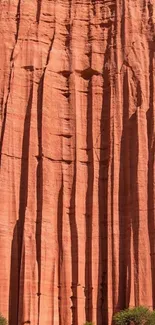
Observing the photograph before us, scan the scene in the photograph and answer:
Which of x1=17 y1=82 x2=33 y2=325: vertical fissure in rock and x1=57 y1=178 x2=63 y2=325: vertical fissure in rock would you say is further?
x1=57 y1=178 x2=63 y2=325: vertical fissure in rock

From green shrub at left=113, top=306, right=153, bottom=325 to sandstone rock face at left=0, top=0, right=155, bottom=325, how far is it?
4.13ft

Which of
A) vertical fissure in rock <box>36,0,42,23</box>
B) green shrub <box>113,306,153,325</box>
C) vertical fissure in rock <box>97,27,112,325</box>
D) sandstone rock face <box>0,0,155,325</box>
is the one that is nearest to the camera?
green shrub <box>113,306,153,325</box>

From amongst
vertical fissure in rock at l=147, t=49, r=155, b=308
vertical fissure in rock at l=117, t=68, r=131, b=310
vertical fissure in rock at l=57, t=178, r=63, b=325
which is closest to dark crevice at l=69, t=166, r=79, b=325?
vertical fissure in rock at l=57, t=178, r=63, b=325

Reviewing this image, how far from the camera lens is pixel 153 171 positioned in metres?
23.8

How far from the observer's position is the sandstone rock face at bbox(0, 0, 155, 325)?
22.9 metres

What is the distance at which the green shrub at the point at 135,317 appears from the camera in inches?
814

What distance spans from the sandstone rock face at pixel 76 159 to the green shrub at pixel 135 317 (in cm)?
126

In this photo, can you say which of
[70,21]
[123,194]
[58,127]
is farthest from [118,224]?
[70,21]

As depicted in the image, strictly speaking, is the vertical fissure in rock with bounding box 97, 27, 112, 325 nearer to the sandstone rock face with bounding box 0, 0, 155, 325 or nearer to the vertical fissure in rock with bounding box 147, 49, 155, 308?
the sandstone rock face with bounding box 0, 0, 155, 325

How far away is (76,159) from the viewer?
24.8 m

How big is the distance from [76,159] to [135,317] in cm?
641

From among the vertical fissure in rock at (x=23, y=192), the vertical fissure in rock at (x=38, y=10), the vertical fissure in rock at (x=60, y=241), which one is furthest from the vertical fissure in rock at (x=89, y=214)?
the vertical fissure in rock at (x=38, y=10)

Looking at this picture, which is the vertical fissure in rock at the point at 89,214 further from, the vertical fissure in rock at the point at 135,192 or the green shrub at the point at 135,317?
the green shrub at the point at 135,317

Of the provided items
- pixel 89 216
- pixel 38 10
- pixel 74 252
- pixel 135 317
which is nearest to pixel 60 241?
pixel 74 252
